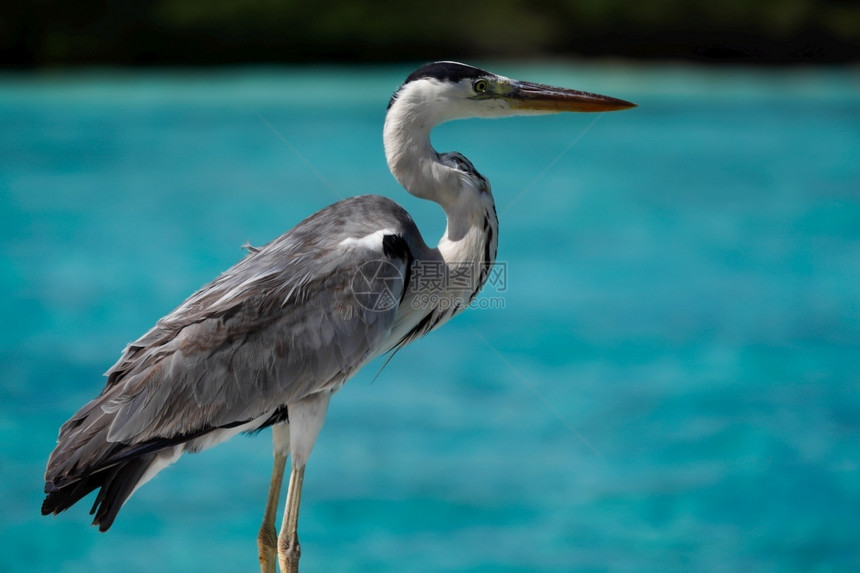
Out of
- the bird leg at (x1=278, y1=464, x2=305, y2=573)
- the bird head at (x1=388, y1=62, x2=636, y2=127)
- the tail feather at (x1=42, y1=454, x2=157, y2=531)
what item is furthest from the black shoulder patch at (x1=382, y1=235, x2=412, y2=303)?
the tail feather at (x1=42, y1=454, x2=157, y2=531)

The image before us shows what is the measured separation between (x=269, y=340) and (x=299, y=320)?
0.10 m

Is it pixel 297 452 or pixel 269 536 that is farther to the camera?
pixel 269 536

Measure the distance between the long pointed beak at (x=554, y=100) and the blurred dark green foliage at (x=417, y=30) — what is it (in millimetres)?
18220

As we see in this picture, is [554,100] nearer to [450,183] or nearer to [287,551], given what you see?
[450,183]

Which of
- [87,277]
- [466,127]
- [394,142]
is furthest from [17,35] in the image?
[394,142]

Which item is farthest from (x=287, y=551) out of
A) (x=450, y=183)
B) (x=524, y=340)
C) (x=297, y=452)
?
(x=524, y=340)

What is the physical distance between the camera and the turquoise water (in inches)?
235

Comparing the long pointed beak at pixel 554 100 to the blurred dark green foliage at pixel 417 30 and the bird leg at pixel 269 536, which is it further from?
the blurred dark green foliage at pixel 417 30

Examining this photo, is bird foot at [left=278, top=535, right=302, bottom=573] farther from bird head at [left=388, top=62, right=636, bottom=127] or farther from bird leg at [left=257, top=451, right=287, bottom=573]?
bird head at [left=388, top=62, right=636, bottom=127]

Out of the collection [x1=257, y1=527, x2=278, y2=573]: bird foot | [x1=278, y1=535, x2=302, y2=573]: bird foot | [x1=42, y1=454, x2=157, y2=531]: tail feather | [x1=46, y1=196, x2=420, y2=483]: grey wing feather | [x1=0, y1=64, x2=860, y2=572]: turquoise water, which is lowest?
[x1=0, y1=64, x2=860, y2=572]: turquoise water

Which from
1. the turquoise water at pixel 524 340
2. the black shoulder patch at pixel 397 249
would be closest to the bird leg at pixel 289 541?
the black shoulder patch at pixel 397 249

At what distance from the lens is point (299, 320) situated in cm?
281

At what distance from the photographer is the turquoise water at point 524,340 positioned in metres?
5.97

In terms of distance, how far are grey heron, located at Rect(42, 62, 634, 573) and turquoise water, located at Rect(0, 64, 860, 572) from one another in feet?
9.83
